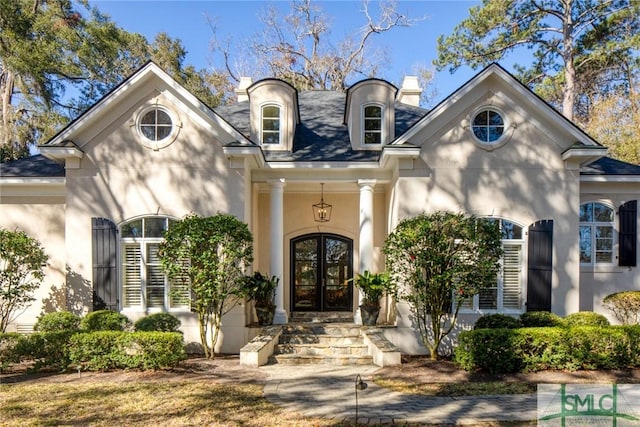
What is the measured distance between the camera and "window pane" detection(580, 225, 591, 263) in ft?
32.8

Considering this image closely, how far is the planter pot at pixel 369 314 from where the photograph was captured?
8.87 m

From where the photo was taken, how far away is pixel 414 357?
8344 mm

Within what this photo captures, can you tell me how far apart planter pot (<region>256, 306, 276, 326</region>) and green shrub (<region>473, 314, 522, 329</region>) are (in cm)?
445

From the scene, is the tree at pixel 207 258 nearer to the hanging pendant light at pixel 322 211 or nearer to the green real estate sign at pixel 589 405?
the hanging pendant light at pixel 322 211

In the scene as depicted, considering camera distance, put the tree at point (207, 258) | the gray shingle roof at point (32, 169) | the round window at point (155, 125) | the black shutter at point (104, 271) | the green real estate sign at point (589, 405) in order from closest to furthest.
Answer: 1. the green real estate sign at point (589, 405)
2. the tree at point (207, 258)
3. the black shutter at point (104, 271)
4. the round window at point (155, 125)
5. the gray shingle roof at point (32, 169)

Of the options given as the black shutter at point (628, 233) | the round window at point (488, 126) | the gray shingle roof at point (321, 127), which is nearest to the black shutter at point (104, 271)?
the gray shingle roof at point (321, 127)

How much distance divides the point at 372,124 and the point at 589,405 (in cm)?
751

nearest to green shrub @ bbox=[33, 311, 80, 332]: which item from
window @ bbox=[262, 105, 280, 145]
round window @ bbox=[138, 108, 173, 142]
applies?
round window @ bbox=[138, 108, 173, 142]

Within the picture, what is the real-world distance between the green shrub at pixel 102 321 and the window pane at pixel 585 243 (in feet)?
36.2

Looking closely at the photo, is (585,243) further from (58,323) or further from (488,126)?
(58,323)

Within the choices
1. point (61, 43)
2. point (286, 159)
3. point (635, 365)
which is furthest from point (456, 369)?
point (61, 43)

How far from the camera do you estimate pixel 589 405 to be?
201 inches

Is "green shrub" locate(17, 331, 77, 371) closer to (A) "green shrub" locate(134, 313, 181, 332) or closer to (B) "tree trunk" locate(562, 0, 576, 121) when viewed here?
(A) "green shrub" locate(134, 313, 181, 332)

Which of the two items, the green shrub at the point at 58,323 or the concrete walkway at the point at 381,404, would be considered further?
the green shrub at the point at 58,323
